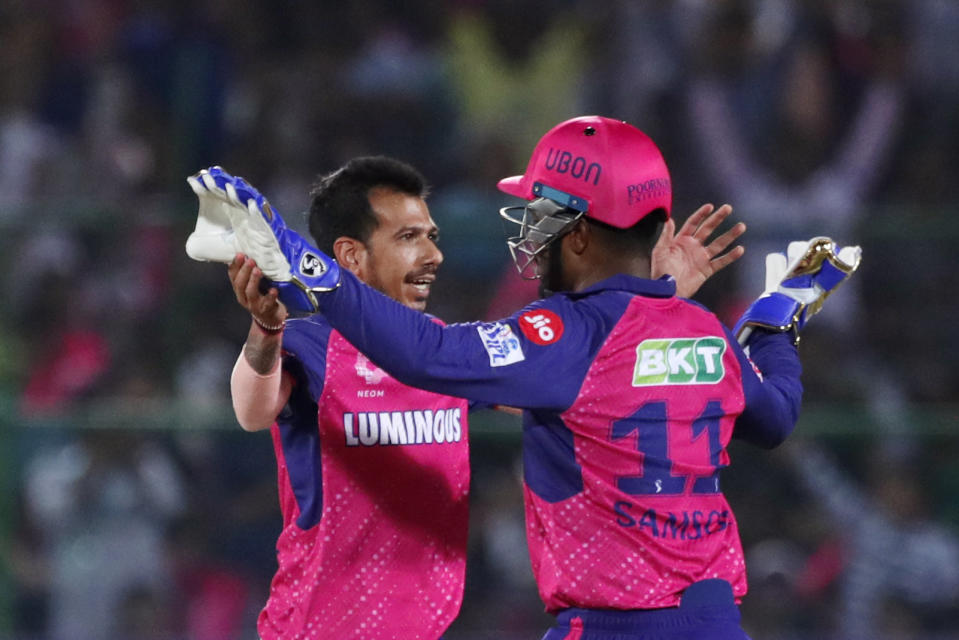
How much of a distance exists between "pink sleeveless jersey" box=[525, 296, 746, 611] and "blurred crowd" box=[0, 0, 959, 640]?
3.09 m

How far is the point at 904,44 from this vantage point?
25.6 feet

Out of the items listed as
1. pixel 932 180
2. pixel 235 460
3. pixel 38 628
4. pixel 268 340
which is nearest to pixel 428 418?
pixel 268 340

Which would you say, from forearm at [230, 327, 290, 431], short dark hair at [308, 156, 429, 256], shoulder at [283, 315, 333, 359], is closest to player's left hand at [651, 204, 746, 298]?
short dark hair at [308, 156, 429, 256]

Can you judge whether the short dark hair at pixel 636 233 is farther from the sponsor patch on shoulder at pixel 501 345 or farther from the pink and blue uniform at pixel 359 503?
the pink and blue uniform at pixel 359 503

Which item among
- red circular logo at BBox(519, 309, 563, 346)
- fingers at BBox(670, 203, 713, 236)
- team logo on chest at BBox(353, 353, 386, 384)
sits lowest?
team logo on chest at BBox(353, 353, 386, 384)

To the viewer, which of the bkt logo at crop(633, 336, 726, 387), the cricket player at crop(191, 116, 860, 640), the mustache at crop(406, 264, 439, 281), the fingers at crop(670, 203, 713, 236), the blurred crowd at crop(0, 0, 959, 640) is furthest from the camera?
the blurred crowd at crop(0, 0, 959, 640)

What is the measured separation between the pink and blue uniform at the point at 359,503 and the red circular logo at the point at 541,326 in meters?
0.57

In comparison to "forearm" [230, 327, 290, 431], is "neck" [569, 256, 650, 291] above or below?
above

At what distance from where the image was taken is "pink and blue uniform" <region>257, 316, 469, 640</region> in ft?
11.1

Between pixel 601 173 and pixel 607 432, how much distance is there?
1.81ft

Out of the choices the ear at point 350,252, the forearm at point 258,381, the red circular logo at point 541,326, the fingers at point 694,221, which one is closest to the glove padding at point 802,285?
the fingers at point 694,221

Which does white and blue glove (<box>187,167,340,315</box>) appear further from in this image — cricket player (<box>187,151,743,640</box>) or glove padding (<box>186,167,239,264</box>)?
cricket player (<box>187,151,743,640</box>)

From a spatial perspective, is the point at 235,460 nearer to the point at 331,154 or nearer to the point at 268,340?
the point at 331,154

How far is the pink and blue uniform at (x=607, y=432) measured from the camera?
9.66ft
